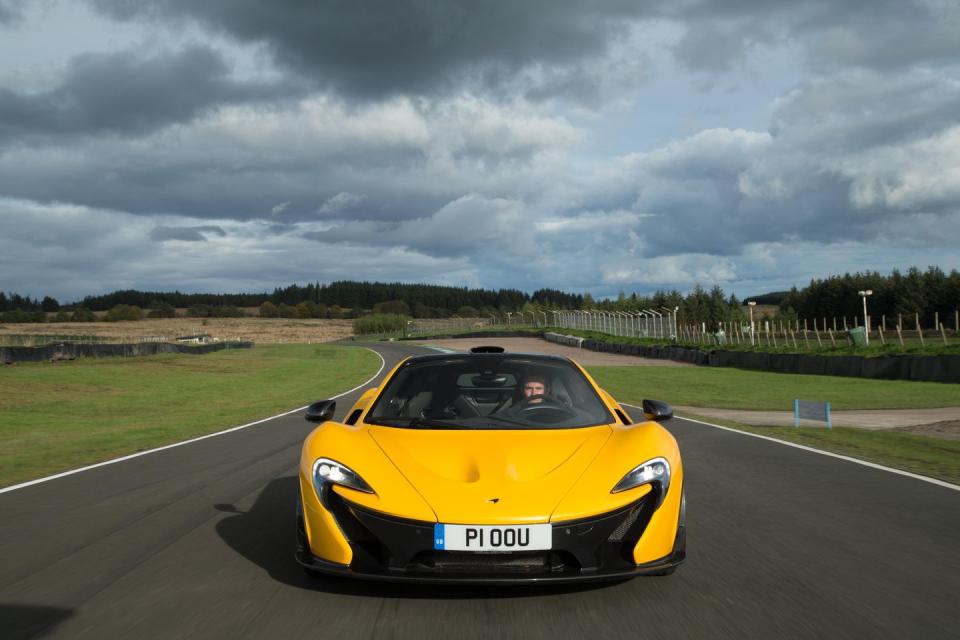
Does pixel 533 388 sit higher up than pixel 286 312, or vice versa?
pixel 286 312

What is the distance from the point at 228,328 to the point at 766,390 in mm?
114015

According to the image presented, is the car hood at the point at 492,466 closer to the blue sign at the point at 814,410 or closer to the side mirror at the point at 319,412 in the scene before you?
the side mirror at the point at 319,412

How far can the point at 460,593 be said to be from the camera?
4430 mm

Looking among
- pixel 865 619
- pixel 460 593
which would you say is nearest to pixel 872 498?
pixel 865 619

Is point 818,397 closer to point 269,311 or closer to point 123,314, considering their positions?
point 123,314

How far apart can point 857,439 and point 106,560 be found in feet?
36.8

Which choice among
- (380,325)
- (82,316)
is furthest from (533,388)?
(82,316)

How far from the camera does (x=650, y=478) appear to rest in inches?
175

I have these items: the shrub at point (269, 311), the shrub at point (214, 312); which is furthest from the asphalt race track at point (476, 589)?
the shrub at point (269, 311)

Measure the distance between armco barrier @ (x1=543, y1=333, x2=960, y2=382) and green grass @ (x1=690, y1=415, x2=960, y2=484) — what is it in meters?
16.2

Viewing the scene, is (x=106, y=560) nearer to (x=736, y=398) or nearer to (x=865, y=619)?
(x=865, y=619)

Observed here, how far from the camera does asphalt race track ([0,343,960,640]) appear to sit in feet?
12.8

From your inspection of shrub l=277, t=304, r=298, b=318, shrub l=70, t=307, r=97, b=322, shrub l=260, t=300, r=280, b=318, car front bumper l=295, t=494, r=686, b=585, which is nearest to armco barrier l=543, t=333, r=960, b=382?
car front bumper l=295, t=494, r=686, b=585

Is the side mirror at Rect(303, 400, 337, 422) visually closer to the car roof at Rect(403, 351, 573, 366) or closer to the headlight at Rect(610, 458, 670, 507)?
the car roof at Rect(403, 351, 573, 366)
